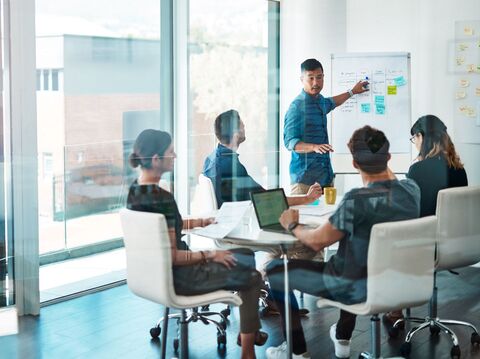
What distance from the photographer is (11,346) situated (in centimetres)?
390

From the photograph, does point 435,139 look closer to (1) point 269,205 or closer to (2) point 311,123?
(2) point 311,123

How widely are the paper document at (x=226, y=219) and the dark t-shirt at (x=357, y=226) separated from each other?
0.52 meters

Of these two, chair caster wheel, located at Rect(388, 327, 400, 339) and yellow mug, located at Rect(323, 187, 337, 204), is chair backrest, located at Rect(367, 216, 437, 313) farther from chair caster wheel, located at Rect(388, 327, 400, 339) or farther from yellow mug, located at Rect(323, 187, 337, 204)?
chair caster wheel, located at Rect(388, 327, 400, 339)

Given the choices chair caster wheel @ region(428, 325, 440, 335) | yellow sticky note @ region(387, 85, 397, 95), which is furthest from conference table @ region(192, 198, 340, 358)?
yellow sticky note @ region(387, 85, 397, 95)

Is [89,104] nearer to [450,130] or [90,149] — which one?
[90,149]

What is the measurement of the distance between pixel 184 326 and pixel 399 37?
228 cm

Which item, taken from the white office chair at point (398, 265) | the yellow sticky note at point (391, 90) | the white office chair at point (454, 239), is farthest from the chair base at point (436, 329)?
the yellow sticky note at point (391, 90)

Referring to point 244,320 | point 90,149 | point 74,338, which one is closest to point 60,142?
point 90,149

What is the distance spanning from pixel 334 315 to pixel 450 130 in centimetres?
148

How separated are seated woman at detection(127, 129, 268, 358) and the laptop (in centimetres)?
18

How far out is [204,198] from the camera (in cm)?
411

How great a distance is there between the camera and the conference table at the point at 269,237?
3.70 meters

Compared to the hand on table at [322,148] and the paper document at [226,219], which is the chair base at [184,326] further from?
Answer: the hand on table at [322,148]

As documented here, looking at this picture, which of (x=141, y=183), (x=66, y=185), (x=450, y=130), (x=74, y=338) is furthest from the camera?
(x=450, y=130)
